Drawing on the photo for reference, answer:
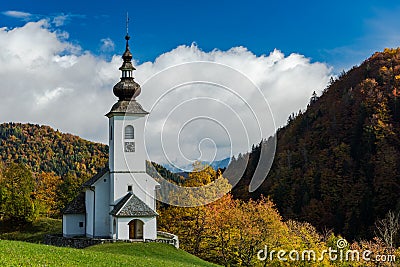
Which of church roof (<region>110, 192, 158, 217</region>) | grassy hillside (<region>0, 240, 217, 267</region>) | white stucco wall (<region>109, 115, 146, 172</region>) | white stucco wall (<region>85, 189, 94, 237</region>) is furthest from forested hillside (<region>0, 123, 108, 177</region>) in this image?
grassy hillside (<region>0, 240, 217, 267</region>)

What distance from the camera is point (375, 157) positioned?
82438 mm

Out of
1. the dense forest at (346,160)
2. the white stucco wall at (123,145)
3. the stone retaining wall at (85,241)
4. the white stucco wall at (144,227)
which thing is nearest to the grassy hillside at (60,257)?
the stone retaining wall at (85,241)

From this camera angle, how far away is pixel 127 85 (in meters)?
42.0

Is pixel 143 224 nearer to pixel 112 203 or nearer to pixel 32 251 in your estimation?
pixel 112 203

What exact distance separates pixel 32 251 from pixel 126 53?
24.1 meters

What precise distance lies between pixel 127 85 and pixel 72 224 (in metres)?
11.8

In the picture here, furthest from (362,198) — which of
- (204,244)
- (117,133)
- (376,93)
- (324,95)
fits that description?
(324,95)

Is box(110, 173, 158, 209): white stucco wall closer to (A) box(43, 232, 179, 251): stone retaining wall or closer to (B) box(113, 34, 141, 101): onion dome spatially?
(A) box(43, 232, 179, 251): stone retaining wall

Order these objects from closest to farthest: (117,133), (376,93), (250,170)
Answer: (117,133)
(376,93)
(250,170)

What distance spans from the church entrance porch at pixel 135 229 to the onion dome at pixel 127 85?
9.39 metres

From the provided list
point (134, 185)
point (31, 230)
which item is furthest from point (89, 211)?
point (31, 230)

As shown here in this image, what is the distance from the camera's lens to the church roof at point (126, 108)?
4125 cm

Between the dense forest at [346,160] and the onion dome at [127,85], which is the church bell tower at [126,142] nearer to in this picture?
the onion dome at [127,85]

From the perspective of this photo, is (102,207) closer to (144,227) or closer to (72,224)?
(72,224)
